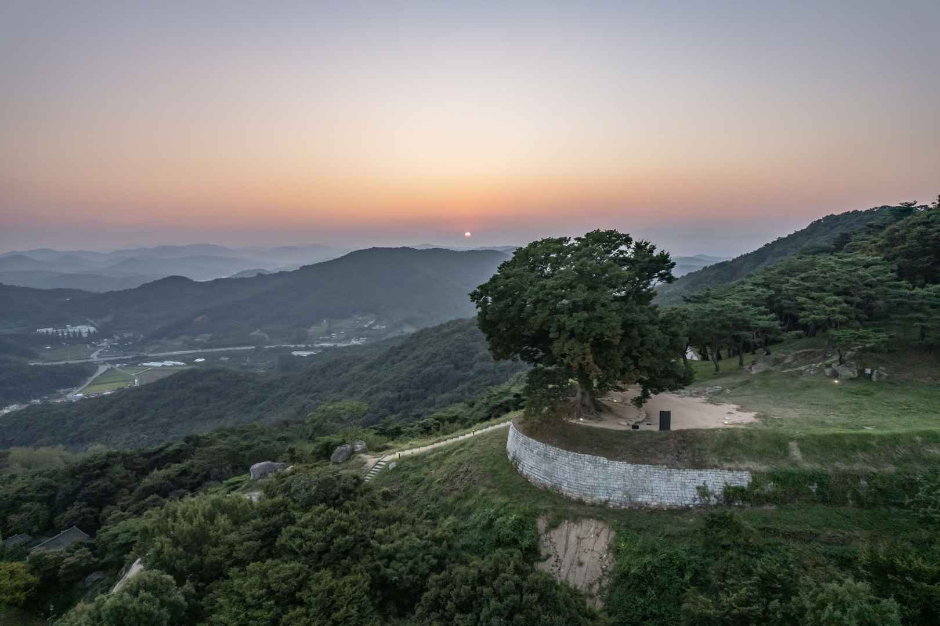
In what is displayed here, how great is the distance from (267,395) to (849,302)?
88.0 metres

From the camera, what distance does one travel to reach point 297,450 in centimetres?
3256

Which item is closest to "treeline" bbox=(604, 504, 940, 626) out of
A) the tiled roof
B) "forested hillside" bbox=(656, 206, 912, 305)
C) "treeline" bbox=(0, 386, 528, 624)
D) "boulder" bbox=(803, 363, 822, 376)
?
"treeline" bbox=(0, 386, 528, 624)

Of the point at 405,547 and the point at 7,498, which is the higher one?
the point at 405,547

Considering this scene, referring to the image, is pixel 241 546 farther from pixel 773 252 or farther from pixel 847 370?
pixel 773 252

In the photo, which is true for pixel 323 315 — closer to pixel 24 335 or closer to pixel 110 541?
pixel 24 335

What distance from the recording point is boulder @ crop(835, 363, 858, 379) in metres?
23.6

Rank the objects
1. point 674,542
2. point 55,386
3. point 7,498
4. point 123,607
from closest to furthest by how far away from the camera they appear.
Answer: point 123,607
point 674,542
point 7,498
point 55,386

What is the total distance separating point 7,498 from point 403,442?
1177 inches

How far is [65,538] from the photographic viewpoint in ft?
88.5

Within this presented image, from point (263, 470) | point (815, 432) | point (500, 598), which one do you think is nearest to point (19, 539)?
point (263, 470)

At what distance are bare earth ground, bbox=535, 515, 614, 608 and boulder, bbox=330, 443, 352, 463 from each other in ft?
57.1

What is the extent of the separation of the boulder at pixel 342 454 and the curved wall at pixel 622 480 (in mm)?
16122

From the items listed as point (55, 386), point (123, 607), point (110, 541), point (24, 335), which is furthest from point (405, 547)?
point (24, 335)

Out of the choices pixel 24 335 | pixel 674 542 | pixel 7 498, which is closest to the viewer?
pixel 674 542
